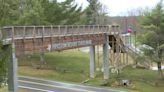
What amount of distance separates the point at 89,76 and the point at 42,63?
872 centimetres

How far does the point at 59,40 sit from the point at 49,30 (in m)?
1.58

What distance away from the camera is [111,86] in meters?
31.8

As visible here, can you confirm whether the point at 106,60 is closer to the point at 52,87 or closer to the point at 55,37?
the point at 52,87

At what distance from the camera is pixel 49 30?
2662 cm

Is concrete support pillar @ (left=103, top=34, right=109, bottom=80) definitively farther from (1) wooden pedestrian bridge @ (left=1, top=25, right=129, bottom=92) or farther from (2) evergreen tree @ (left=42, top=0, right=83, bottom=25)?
(2) evergreen tree @ (left=42, top=0, right=83, bottom=25)

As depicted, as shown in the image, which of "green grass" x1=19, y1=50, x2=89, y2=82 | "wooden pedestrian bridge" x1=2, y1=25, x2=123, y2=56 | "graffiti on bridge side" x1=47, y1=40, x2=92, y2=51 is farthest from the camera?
"green grass" x1=19, y1=50, x2=89, y2=82

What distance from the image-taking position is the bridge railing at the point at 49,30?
20998 millimetres

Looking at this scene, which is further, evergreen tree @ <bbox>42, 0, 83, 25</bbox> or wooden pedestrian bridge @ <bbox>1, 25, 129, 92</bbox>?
evergreen tree @ <bbox>42, 0, 83, 25</bbox>

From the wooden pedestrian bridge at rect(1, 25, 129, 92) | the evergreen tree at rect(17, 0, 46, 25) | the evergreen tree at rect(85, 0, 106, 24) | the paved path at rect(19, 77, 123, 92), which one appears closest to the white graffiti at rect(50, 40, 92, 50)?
the wooden pedestrian bridge at rect(1, 25, 129, 92)

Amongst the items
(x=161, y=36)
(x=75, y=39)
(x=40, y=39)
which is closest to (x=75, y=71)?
(x=75, y=39)

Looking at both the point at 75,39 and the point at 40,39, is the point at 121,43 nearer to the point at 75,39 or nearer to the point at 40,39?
the point at 75,39

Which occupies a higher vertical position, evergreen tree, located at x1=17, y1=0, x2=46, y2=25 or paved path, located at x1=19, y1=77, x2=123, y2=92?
evergreen tree, located at x1=17, y1=0, x2=46, y2=25

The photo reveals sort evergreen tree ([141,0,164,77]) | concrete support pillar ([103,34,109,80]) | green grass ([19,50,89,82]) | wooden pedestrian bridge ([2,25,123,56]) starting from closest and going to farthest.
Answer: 1. wooden pedestrian bridge ([2,25,123,56])
2. evergreen tree ([141,0,164,77])
3. concrete support pillar ([103,34,109,80])
4. green grass ([19,50,89,82])

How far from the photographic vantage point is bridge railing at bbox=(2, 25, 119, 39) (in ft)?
68.9
